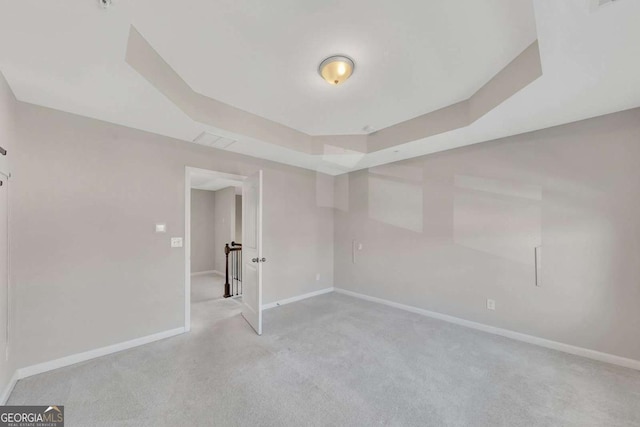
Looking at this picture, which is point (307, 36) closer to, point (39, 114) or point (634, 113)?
point (39, 114)

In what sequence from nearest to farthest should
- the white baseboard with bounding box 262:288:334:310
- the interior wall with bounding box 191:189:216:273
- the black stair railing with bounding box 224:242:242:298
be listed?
the white baseboard with bounding box 262:288:334:310, the black stair railing with bounding box 224:242:242:298, the interior wall with bounding box 191:189:216:273

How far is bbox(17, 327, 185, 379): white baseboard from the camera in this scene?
2195 mm

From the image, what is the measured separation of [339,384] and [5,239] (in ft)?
10.1

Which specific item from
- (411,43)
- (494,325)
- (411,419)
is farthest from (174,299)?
(494,325)

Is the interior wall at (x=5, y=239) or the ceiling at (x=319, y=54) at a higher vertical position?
the ceiling at (x=319, y=54)

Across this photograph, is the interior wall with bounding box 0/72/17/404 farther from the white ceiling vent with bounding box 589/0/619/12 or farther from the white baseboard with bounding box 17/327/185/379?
the white ceiling vent with bounding box 589/0/619/12

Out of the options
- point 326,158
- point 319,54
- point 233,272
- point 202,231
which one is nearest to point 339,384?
point 319,54

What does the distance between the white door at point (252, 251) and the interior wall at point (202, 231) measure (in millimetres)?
3949

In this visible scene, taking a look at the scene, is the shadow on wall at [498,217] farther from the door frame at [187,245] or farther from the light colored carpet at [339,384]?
the door frame at [187,245]

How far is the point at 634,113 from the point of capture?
2344 mm

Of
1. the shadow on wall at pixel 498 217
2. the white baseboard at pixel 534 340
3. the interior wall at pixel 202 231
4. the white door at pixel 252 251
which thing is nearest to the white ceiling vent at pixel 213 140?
the white door at pixel 252 251

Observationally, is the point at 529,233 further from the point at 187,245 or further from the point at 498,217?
the point at 187,245

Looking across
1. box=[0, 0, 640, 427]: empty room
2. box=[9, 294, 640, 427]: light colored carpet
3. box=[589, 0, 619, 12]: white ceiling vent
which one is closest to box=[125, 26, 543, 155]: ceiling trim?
box=[0, 0, 640, 427]: empty room

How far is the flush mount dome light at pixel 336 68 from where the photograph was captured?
6.54 ft
